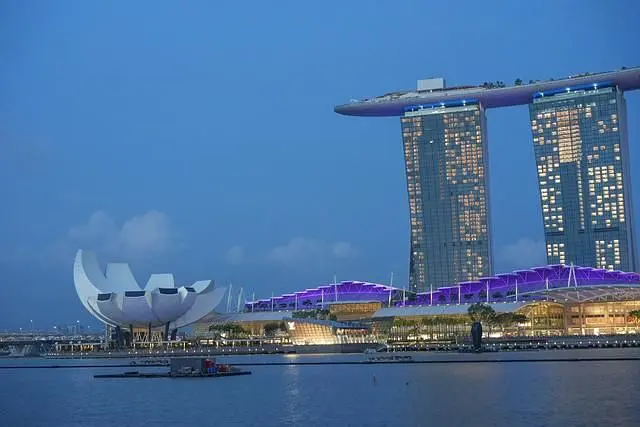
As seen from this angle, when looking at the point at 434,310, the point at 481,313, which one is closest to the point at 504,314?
the point at 481,313

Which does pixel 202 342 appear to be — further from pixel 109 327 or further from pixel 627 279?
pixel 627 279

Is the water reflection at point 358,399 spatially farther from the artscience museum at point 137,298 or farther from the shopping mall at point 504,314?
the shopping mall at point 504,314

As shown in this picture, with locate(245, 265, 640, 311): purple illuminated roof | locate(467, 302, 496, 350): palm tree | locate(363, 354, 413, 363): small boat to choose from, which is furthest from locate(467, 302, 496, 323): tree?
locate(363, 354, 413, 363): small boat

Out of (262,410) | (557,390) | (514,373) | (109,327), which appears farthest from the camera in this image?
(109,327)

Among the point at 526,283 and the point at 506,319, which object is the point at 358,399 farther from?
the point at 526,283

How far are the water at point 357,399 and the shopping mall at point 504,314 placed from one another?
257ft

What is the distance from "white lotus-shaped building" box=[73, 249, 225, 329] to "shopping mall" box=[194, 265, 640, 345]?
1452 centimetres

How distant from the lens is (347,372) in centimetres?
8562

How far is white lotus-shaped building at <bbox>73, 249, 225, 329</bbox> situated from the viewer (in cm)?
15850

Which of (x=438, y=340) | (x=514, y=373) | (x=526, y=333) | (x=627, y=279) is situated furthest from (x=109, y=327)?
(x=514, y=373)

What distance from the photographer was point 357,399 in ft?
186

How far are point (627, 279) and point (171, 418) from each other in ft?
430

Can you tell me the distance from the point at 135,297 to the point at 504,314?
5604 centimetres

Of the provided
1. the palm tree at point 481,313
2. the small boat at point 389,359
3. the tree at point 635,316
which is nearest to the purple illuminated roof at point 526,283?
the tree at point 635,316
